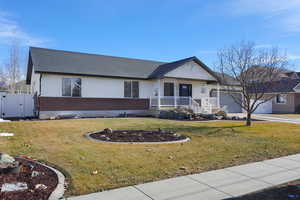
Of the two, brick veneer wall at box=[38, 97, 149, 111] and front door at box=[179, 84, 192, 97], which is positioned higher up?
front door at box=[179, 84, 192, 97]

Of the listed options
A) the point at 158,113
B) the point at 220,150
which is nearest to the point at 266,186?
the point at 220,150

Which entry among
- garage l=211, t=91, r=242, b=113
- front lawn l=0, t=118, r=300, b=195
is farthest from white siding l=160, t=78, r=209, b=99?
front lawn l=0, t=118, r=300, b=195

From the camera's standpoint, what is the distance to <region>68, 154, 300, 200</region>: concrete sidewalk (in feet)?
11.9

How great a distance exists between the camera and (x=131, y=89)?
66.4 ft

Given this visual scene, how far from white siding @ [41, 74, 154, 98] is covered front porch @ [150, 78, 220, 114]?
43.1 inches

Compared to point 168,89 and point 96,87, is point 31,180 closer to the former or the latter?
point 96,87

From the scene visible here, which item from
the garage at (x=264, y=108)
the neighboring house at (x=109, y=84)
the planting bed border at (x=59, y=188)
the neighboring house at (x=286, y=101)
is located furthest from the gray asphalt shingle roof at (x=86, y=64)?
the neighboring house at (x=286, y=101)

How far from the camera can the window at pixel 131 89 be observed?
1997 cm

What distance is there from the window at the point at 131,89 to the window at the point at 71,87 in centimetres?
412

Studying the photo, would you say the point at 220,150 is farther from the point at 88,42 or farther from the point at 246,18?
the point at 88,42

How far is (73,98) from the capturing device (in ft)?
56.9

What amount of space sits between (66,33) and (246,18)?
15.9 metres

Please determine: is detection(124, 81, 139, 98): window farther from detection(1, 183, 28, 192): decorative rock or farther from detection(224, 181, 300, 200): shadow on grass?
detection(224, 181, 300, 200): shadow on grass

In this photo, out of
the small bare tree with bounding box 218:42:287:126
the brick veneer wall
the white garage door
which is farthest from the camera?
the white garage door
